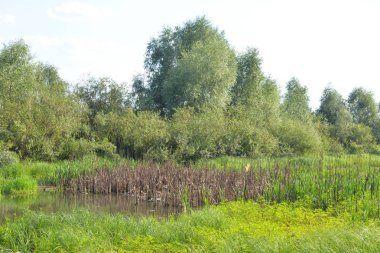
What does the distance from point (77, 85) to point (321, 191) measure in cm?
2444

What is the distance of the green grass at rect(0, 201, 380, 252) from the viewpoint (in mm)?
7207

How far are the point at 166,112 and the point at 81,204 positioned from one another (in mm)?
24014

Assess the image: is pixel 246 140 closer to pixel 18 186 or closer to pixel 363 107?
pixel 18 186

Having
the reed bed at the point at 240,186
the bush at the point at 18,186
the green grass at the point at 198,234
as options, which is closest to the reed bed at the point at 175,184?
the reed bed at the point at 240,186

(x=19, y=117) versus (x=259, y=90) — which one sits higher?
(x=259, y=90)

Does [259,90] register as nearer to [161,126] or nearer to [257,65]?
[257,65]

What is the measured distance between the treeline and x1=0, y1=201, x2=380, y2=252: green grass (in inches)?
523

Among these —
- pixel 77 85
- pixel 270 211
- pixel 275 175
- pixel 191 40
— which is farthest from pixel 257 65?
pixel 270 211

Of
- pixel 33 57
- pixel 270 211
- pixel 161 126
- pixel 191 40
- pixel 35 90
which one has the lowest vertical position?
pixel 270 211

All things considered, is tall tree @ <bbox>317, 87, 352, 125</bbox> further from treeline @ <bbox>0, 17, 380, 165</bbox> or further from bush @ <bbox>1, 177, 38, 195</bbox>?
bush @ <bbox>1, 177, 38, 195</bbox>

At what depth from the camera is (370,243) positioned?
666 centimetres

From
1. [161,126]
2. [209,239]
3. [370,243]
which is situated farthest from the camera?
[161,126]

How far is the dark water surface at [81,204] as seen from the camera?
46.2 feet

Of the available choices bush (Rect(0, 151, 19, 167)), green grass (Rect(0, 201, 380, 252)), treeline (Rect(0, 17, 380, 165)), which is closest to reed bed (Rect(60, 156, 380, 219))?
green grass (Rect(0, 201, 380, 252))
